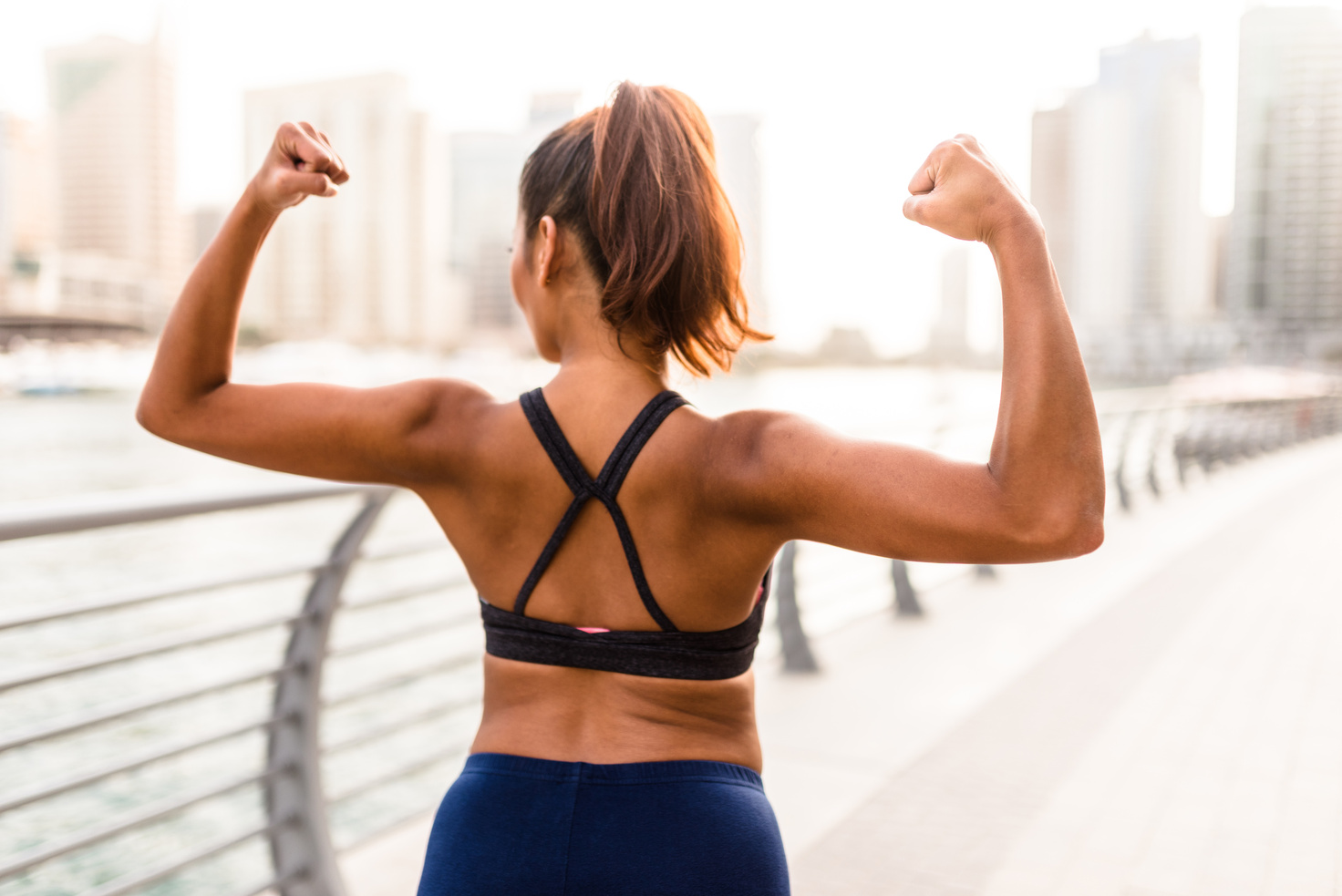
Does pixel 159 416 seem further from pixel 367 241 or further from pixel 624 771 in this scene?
pixel 367 241

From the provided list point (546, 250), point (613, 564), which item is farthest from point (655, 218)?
point (613, 564)

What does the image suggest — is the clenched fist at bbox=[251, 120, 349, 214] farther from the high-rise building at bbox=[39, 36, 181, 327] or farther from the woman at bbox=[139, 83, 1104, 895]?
the high-rise building at bbox=[39, 36, 181, 327]

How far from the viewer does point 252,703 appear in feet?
47.0

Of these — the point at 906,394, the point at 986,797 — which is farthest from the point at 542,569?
the point at 906,394

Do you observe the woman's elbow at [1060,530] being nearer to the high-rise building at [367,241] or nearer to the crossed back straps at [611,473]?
the crossed back straps at [611,473]

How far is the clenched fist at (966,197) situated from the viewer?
3.40ft

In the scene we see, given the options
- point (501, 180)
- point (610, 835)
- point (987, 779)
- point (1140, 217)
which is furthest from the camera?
point (1140, 217)

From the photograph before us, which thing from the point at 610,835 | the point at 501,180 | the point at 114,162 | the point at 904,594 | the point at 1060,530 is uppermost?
the point at 114,162

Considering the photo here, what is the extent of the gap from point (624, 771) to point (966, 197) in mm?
697

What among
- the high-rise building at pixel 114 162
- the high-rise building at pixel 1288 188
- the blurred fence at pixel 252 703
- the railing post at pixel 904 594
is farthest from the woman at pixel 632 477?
the high-rise building at pixel 1288 188

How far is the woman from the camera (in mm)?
1015

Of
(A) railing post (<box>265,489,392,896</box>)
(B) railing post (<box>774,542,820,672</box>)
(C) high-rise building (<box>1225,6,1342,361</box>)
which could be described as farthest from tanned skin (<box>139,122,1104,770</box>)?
(C) high-rise building (<box>1225,6,1342,361</box>)

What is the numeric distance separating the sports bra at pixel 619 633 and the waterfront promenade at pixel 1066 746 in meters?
2.15

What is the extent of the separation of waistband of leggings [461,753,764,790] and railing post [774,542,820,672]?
386cm
